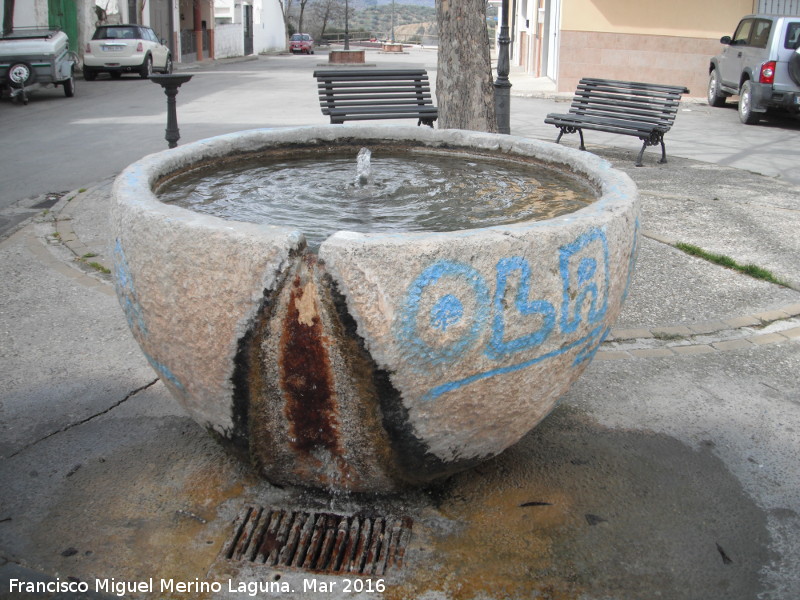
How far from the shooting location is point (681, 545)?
274cm

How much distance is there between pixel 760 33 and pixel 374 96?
904cm

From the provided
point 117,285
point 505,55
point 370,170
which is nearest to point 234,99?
point 505,55

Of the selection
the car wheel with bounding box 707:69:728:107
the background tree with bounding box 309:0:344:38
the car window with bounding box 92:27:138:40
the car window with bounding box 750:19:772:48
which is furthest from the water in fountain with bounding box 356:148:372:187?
the background tree with bounding box 309:0:344:38

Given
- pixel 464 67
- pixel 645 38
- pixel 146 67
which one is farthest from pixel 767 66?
pixel 146 67

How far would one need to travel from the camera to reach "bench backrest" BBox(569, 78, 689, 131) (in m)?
10.2

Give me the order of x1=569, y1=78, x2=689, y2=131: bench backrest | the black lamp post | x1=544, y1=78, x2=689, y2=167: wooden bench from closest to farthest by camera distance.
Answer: the black lamp post, x1=544, y1=78, x2=689, y2=167: wooden bench, x1=569, y1=78, x2=689, y2=131: bench backrest

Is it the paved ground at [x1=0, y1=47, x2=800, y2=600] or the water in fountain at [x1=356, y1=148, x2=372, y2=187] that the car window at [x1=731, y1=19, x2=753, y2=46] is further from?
the water in fountain at [x1=356, y1=148, x2=372, y2=187]

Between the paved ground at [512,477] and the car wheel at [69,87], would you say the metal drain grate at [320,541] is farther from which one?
the car wheel at [69,87]

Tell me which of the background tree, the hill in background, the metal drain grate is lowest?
the metal drain grate

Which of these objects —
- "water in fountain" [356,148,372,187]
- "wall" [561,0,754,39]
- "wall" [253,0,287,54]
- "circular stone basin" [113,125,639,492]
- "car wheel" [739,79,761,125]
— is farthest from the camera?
"wall" [253,0,287,54]

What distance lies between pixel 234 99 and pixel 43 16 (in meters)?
8.34

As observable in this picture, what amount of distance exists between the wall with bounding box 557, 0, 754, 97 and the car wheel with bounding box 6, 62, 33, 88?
465 inches

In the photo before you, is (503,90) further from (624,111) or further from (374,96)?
(374,96)

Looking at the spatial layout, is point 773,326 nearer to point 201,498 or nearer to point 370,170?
point 370,170
